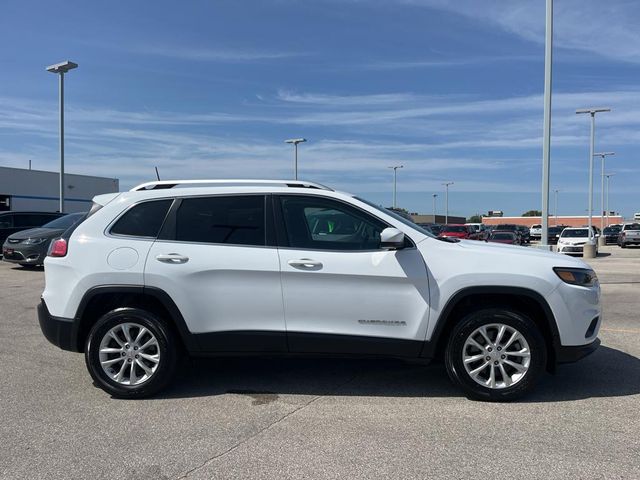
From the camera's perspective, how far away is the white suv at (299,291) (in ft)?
15.1

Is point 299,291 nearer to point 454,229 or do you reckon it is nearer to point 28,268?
point 28,268

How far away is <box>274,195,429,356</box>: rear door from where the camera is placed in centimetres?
462

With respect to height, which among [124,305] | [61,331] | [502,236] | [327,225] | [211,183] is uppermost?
[211,183]

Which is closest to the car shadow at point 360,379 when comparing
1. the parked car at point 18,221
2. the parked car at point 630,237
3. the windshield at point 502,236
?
the parked car at point 18,221

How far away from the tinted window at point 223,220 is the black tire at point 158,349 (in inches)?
30.2

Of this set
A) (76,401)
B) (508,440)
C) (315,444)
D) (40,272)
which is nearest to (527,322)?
(508,440)

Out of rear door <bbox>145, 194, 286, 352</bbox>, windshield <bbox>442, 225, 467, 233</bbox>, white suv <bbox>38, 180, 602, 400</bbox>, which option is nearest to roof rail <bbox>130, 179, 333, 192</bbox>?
white suv <bbox>38, 180, 602, 400</bbox>

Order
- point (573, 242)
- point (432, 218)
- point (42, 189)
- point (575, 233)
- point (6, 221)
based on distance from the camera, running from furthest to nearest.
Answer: point (432, 218) < point (42, 189) < point (575, 233) < point (573, 242) < point (6, 221)

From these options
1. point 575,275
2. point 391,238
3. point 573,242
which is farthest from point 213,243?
point 573,242

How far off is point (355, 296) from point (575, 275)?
72.7 inches

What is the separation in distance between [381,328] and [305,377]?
46.0 inches

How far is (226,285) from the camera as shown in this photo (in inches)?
186

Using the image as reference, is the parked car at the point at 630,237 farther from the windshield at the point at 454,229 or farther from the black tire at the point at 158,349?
the black tire at the point at 158,349

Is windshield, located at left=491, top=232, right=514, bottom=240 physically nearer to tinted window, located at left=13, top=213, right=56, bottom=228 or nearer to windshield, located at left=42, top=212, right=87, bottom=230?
tinted window, located at left=13, top=213, right=56, bottom=228
